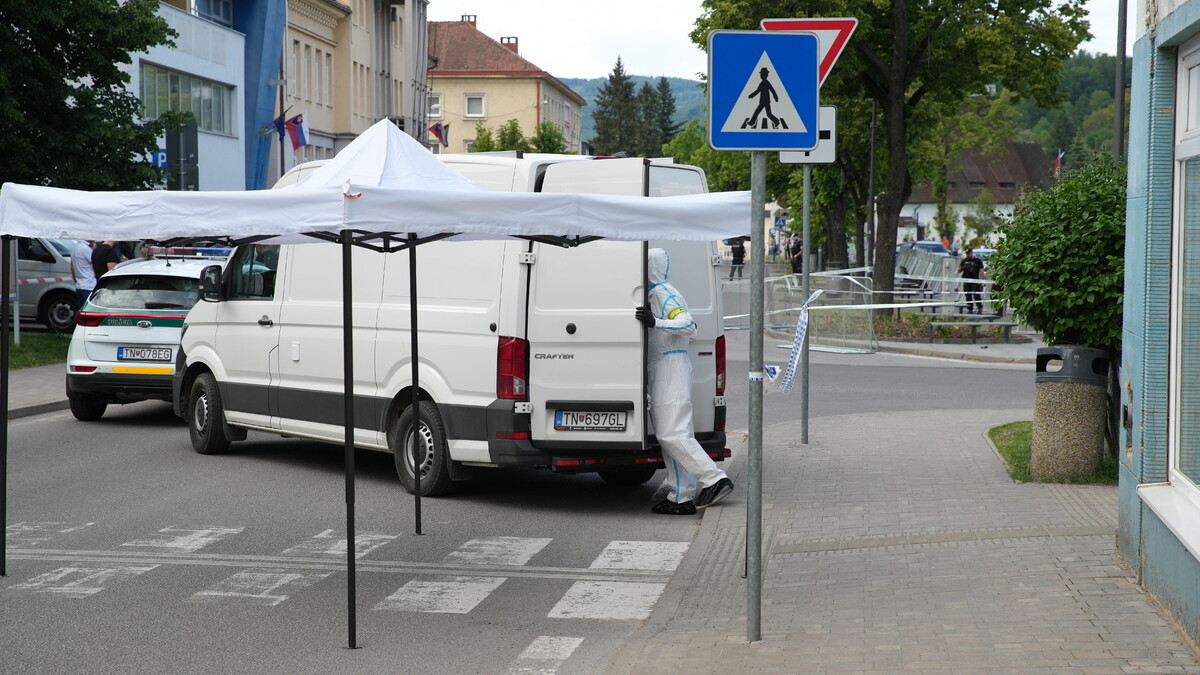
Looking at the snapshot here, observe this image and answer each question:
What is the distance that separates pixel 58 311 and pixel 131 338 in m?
11.8

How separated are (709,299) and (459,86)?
327 ft

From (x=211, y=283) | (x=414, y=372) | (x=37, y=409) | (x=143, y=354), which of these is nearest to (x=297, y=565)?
(x=414, y=372)

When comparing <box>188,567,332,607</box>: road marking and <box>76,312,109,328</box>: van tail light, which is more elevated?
<box>76,312,109,328</box>: van tail light

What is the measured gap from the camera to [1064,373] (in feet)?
33.1

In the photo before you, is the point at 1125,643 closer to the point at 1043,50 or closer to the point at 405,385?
the point at 405,385

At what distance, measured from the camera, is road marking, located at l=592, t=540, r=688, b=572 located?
26.4 feet

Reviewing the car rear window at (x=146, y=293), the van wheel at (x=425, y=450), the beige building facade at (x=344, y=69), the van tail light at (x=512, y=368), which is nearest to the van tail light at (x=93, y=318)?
the car rear window at (x=146, y=293)

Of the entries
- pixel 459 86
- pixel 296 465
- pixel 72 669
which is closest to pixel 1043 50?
pixel 296 465

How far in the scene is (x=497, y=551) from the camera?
8.44m

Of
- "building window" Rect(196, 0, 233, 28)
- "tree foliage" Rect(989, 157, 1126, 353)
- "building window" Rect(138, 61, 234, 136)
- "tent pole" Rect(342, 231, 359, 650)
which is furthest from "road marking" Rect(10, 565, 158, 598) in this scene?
"building window" Rect(196, 0, 233, 28)

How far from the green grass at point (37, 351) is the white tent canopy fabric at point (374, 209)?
13.3m

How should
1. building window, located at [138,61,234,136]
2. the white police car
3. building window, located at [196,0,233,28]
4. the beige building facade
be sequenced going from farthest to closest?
1. the beige building facade
2. building window, located at [196,0,233,28]
3. building window, located at [138,61,234,136]
4. the white police car

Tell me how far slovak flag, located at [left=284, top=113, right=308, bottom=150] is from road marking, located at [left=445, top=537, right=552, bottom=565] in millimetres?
35361

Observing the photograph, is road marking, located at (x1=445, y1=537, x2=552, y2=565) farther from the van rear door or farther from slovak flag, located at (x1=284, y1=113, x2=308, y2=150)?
slovak flag, located at (x1=284, y1=113, x2=308, y2=150)
